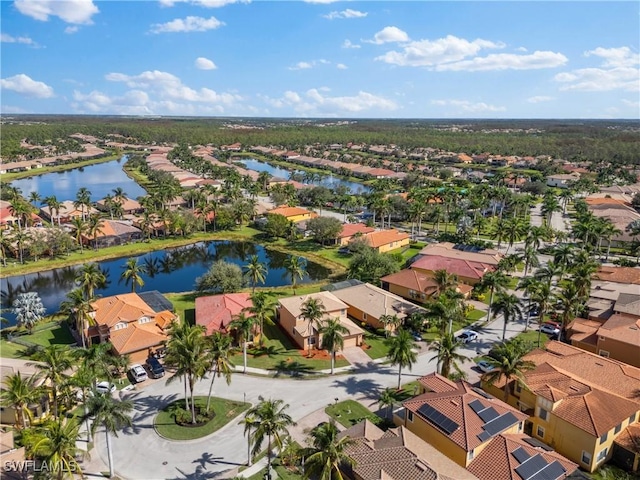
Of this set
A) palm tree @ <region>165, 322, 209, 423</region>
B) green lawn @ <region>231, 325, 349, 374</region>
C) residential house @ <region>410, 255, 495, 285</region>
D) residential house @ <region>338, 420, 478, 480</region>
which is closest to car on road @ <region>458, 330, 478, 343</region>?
residential house @ <region>410, 255, 495, 285</region>

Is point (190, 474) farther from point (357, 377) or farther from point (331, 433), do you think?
point (357, 377)

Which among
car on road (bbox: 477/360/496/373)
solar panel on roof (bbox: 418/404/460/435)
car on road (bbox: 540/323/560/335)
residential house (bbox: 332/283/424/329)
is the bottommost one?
car on road (bbox: 477/360/496/373)

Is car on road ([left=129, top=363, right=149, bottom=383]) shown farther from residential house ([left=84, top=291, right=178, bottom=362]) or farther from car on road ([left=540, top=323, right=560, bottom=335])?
car on road ([left=540, top=323, right=560, bottom=335])

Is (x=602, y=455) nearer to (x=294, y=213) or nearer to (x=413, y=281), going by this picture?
(x=413, y=281)

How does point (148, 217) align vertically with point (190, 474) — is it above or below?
above

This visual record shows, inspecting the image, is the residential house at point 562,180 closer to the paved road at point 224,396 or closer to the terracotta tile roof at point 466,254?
the terracotta tile roof at point 466,254

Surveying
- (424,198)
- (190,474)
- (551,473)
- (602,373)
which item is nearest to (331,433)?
(190,474)

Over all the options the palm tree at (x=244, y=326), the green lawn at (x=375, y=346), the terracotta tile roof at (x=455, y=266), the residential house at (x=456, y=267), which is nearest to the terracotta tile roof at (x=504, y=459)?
the green lawn at (x=375, y=346)
